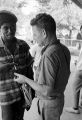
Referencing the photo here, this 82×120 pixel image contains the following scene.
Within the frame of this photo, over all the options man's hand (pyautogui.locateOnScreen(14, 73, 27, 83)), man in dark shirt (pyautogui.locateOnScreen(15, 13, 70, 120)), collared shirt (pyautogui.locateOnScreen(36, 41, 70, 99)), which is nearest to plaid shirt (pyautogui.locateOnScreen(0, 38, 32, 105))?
man's hand (pyautogui.locateOnScreen(14, 73, 27, 83))

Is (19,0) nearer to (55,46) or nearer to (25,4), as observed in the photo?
(25,4)

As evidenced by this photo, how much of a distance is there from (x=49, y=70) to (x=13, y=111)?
2.51ft

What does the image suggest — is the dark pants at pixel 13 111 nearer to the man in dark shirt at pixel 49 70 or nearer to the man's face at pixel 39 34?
the man in dark shirt at pixel 49 70

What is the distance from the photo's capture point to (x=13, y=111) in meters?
2.24

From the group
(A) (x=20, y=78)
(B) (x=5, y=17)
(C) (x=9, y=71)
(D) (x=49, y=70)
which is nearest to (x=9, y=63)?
(C) (x=9, y=71)

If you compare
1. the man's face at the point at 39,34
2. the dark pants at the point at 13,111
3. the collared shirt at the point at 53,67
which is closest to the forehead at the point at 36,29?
the man's face at the point at 39,34

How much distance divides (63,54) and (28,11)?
1074 cm

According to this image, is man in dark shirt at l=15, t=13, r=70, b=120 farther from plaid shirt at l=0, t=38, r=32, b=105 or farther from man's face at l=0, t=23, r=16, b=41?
man's face at l=0, t=23, r=16, b=41

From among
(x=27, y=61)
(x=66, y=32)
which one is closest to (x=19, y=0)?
(x=66, y=32)

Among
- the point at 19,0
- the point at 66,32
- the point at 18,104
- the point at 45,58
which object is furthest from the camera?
the point at 66,32

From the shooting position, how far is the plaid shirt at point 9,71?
2.05 m

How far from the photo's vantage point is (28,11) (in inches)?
481

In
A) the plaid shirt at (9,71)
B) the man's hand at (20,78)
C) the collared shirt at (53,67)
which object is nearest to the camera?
the collared shirt at (53,67)

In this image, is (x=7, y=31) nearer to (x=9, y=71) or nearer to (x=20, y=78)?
(x=9, y=71)
